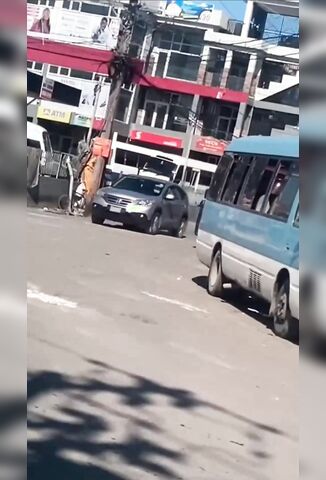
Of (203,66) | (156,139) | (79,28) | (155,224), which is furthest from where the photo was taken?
(156,139)

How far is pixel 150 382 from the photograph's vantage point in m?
6.28

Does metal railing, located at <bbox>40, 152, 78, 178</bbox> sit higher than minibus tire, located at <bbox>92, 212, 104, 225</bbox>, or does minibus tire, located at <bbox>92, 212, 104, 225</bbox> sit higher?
metal railing, located at <bbox>40, 152, 78, 178</bbox>

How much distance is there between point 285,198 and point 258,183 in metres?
1.38

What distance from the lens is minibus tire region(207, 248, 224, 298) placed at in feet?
37.4

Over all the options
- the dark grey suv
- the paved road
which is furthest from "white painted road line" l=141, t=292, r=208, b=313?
the dark grey suv

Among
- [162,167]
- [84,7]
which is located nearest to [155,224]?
[162,167]

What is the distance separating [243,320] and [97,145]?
15286 mm

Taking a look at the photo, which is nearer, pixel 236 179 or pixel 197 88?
pixel 236 179

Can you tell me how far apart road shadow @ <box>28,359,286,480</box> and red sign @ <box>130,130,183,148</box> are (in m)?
43.4

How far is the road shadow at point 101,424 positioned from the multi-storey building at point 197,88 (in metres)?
39.3

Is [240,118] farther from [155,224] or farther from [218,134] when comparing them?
[155,224]

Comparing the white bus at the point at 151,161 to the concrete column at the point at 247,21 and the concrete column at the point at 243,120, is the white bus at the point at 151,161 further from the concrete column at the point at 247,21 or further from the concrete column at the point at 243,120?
the concrete column at the point at 247,21

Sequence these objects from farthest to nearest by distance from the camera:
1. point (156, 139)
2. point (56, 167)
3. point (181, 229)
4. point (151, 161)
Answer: point (156, 139)
point (151, 161)
point (56, 167)
point (181, 229)

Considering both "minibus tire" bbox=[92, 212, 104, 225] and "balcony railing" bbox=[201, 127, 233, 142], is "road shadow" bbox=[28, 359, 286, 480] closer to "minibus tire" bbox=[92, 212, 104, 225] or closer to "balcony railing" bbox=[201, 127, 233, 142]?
"minibus tire" bbox=[92, 212, 104, 225]
